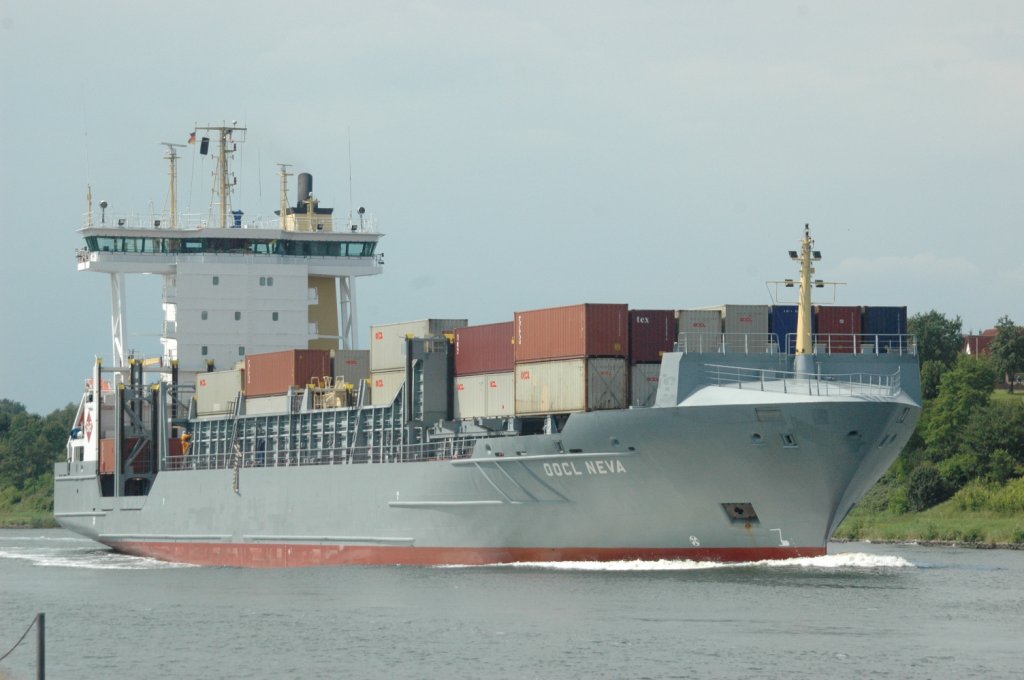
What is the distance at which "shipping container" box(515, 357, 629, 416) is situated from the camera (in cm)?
3656

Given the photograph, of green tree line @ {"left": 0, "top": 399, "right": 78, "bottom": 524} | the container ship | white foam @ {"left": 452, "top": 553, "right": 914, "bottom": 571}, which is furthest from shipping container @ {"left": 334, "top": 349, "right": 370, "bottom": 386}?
green tree line @ {"left": 0, "top": 399, "right": 78, "bottom": 524}

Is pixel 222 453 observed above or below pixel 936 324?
below

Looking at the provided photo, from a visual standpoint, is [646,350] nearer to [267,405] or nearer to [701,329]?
[701,329]

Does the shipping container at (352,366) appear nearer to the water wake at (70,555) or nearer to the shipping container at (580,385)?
the water wake at (70,555)

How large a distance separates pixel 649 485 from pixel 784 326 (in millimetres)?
5189

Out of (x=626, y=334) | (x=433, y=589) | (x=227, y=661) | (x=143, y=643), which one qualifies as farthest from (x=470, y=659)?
(x=626, y=334)

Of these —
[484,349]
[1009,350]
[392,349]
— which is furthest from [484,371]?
[1009,350]

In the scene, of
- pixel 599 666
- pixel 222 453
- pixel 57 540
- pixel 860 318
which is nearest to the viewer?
pixel 599 666

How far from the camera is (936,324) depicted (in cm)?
7988

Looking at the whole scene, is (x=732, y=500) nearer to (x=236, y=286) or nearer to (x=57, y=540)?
(x=236, y=286)

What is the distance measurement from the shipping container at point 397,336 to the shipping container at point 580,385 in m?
5.33

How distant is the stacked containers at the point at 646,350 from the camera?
121 ft

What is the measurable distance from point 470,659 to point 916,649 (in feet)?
24.3

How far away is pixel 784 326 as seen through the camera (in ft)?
124
